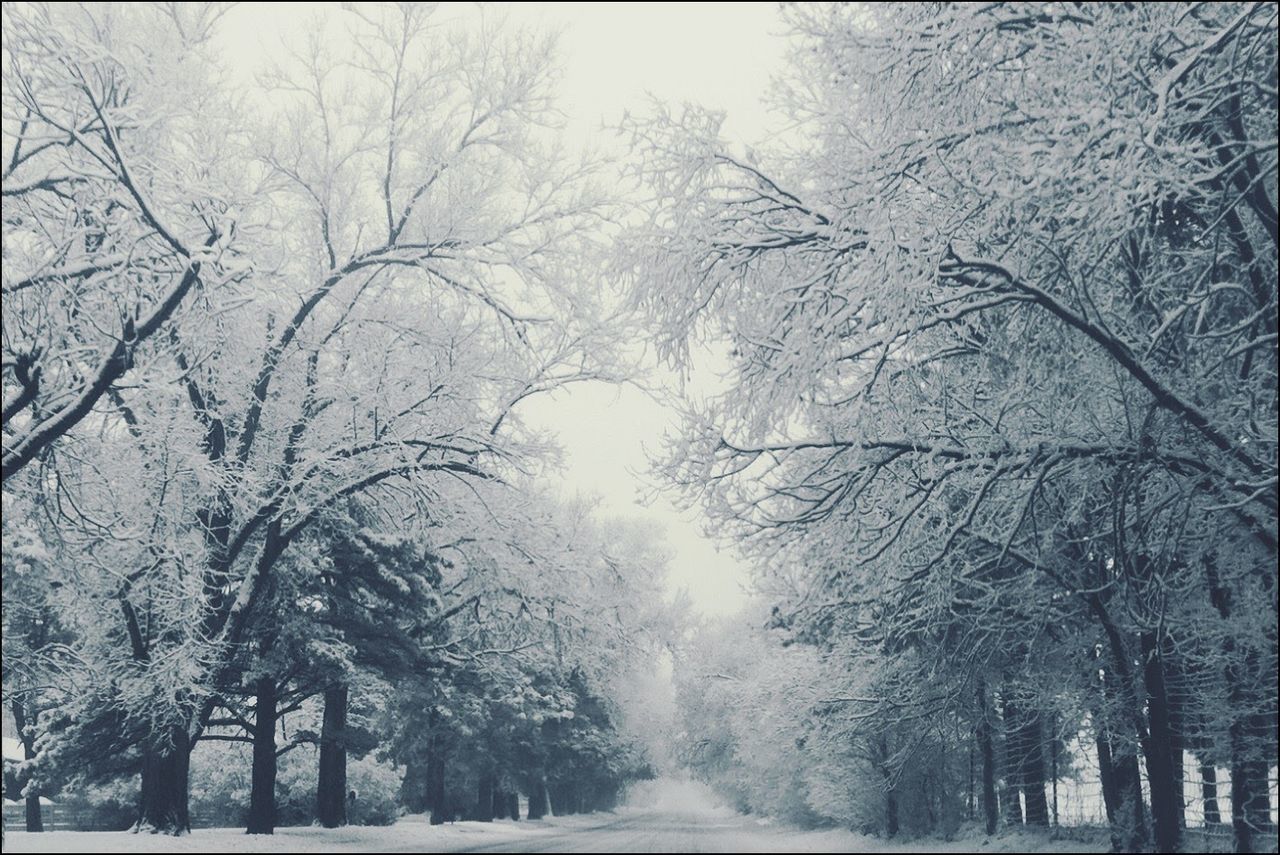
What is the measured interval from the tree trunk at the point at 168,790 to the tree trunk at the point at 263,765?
2.82 meters

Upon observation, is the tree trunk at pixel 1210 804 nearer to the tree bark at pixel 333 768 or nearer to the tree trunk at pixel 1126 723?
the tree trunk at pixel 1126 723

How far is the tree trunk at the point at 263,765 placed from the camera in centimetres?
1803

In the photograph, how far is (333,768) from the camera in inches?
849

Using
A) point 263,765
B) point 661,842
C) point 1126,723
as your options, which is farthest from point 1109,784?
point 263,765

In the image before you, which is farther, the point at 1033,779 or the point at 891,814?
the point at 891,814

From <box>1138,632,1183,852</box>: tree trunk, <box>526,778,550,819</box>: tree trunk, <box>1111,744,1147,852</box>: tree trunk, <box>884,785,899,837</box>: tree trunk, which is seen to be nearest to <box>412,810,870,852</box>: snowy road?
<box>884,785,899,837</box>: tree trunk

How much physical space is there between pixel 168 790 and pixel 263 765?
362 cm

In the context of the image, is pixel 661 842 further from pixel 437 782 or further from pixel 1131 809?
pixel 437 782

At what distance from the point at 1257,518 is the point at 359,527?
51.7ft

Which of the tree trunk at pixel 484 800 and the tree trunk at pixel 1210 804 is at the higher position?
the tree trunk at pixel 1210 804

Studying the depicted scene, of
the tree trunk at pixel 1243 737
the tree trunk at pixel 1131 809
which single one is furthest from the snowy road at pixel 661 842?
the tree trunk at pixel 1243 737

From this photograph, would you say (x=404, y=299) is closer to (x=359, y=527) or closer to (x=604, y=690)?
(x=359, y=527)

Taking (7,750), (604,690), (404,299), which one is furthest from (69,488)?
(604,690)

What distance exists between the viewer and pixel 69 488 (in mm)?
12312
